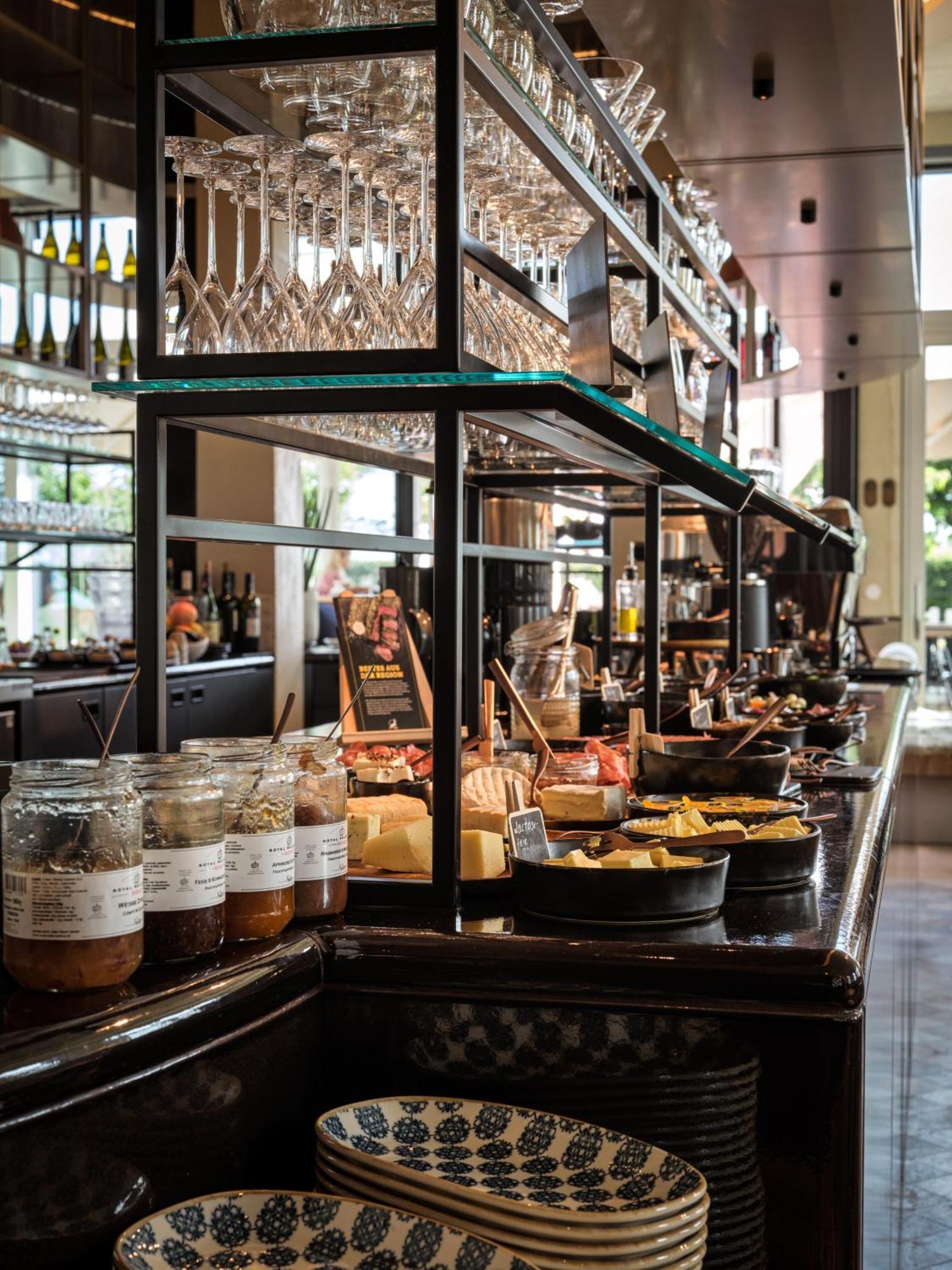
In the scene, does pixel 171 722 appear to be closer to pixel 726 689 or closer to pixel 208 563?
pixel 208 563

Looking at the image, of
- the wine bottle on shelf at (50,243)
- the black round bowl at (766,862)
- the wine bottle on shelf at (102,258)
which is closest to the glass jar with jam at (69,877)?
the black round bowl at (766,862)

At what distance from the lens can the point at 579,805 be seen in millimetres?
1950

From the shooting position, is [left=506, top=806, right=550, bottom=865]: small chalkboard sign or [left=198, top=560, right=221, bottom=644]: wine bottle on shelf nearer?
[left=506, top=806, right=550, bottom=865]: small chalkboard sign

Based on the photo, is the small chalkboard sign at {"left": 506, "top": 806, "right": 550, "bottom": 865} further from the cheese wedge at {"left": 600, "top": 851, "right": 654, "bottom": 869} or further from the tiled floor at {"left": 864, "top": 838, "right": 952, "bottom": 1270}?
the tiled floor at {"left": 864, "top": 838, "right": 952, "bottom": 1270}

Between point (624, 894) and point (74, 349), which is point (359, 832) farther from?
point (74, 349)

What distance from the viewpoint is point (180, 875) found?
130 centimetres

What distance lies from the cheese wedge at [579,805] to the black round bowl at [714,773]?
25cm

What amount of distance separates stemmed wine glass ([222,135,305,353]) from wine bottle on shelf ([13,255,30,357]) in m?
4.85

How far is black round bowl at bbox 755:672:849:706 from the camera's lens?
4.29 meters

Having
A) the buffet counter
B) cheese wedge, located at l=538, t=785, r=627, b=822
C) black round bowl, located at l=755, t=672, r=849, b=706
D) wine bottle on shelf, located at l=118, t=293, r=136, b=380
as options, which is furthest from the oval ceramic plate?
wine bottle on shelf, located at l=118, t=293, r=136, b=380

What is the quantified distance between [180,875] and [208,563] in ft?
20.5

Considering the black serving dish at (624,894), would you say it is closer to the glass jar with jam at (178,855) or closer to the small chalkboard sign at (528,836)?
the small chalkboard sign at (528,836)

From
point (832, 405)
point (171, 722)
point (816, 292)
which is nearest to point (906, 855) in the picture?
point (816, 292)

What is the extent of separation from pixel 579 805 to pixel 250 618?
5598mm
